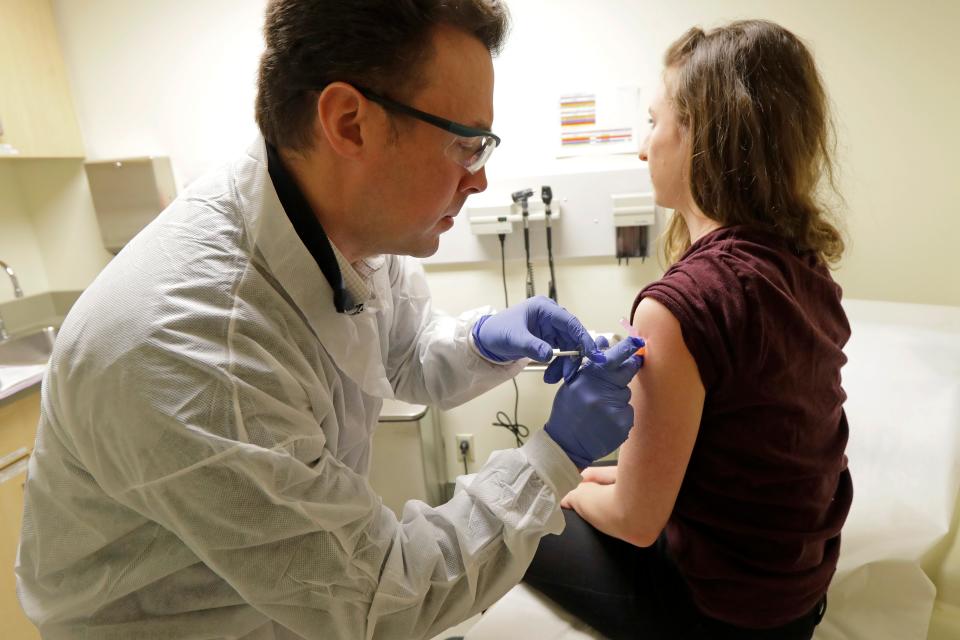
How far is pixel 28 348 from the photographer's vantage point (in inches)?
89.3

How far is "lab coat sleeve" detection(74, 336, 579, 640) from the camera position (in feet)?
2.27

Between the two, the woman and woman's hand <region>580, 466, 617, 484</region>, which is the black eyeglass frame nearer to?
the woman

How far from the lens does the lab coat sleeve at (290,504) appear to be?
0.69 m

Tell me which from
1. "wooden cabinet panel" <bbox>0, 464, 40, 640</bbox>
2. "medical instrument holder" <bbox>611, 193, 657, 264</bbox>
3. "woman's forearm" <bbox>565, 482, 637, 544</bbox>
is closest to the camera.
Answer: "woman's forearm" <bbox>565, 482, 637, 544</bbox>

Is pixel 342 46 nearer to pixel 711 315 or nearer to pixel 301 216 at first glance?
pixel 301 216

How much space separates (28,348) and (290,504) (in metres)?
2.17

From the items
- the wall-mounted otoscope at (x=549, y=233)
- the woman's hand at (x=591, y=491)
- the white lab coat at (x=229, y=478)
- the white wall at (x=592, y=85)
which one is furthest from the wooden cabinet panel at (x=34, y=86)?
the woman's hand at (x=591, y=491)

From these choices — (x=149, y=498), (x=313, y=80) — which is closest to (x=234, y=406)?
(x=149, y=498)

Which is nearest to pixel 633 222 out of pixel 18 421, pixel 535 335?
pixel 535 335

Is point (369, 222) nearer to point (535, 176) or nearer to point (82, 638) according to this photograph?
point (82, 638)

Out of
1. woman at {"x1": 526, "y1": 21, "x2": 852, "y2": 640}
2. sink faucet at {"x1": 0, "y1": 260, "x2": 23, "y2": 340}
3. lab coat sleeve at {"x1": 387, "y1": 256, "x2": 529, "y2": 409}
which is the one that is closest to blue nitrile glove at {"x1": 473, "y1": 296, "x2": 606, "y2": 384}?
lab coat sleeve at {"x1": 387, "y1": 256, "x2": 529, "y2": 409}

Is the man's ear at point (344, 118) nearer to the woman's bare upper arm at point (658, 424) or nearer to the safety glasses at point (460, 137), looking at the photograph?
the safety glasses at point (460, 137)

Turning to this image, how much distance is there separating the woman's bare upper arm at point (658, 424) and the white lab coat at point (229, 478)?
145 mm

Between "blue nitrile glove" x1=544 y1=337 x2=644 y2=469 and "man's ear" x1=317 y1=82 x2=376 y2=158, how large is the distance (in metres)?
0.49
